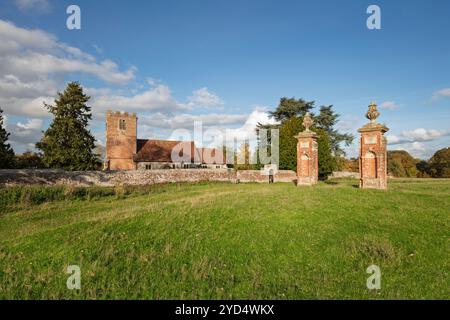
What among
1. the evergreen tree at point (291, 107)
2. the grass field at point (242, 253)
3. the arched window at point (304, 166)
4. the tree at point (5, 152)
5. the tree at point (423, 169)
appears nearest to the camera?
the grass field at point (242, 253)

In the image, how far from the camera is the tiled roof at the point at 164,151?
4659 centimetres

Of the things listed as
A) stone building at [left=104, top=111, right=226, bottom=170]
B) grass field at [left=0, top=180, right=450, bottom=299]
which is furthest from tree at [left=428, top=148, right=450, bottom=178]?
grass field at [left=0, top=180, right=450, bottom=299]

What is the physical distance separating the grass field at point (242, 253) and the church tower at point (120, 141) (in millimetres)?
37677

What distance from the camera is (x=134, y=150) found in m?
46.8

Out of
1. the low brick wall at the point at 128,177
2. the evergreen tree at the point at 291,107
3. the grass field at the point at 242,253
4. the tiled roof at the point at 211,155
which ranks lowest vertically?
the grass field at the point at 242,253

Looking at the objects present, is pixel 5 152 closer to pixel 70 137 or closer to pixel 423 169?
pixel 70 137

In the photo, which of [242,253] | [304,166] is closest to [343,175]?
[304,166]

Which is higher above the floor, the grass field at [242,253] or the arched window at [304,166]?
the arched window at [304,166]

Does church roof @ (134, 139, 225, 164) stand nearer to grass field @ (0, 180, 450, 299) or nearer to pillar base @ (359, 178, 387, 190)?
pillar base @ (359, 178, 387, 190)

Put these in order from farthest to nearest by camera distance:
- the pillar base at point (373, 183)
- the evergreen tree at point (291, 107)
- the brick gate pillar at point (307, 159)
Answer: the evergreen tree at point (291, 107) → the brick gate pillar at point (307, 159) → the pillar base at point (373, 183)

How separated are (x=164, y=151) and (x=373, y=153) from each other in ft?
126

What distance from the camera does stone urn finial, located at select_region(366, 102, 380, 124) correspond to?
1376 centimetres

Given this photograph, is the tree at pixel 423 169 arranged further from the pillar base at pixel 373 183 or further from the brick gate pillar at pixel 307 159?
the pillar base at pixel 373 183

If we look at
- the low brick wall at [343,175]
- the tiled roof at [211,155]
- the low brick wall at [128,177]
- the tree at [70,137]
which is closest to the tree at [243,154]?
the tiled roof at [211,155]
